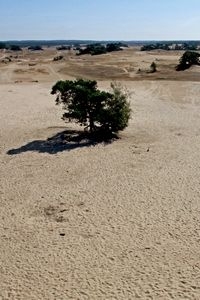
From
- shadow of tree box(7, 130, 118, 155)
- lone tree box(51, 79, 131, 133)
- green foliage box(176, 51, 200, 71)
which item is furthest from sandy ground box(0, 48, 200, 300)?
green foliage box(176, 51, 200, 71)

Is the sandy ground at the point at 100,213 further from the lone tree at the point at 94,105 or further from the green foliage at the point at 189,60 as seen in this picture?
the green foliage at the point at 189,60

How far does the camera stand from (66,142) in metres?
28.1

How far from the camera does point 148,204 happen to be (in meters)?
19.0

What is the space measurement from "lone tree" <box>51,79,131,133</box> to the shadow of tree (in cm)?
52

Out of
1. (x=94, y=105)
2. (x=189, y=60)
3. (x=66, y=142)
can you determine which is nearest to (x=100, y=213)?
(x=66, y=142)

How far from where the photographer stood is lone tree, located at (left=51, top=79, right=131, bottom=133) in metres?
28.2

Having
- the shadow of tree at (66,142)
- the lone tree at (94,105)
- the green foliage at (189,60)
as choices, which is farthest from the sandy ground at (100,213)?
the green foliage at (189,60)

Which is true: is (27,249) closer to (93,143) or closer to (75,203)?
(75,203)

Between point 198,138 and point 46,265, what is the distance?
1672 centimetres

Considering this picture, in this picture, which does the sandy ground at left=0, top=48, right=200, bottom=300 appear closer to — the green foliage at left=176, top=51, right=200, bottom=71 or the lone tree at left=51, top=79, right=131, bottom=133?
the lone tree at left=51, top=79, right=131, bottom=133

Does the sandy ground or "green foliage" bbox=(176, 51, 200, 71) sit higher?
"green foliage" bbox=(176, 51, 200, 71)

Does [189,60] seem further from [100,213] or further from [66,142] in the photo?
[100,213]

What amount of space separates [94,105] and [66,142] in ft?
9.18

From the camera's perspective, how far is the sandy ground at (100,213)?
1357cm
